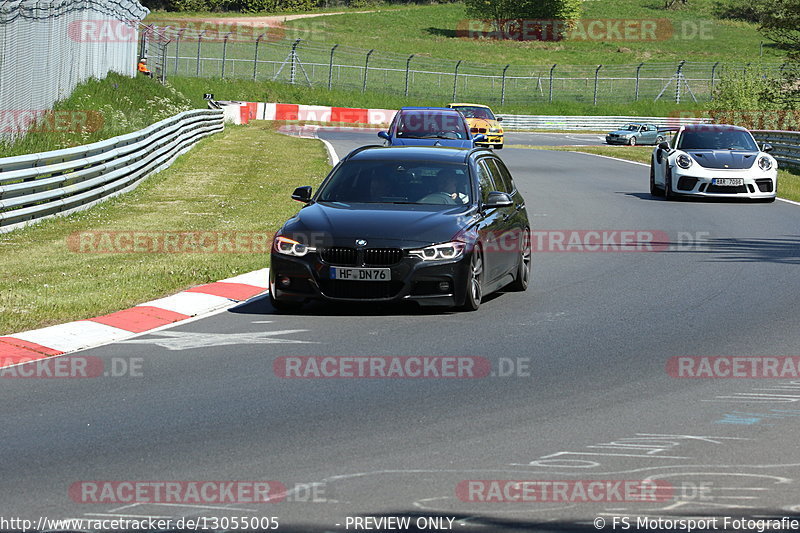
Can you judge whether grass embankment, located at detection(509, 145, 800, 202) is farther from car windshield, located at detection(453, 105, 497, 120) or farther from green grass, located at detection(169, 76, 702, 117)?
green grass, located at detection(169, 76, 702, 117)

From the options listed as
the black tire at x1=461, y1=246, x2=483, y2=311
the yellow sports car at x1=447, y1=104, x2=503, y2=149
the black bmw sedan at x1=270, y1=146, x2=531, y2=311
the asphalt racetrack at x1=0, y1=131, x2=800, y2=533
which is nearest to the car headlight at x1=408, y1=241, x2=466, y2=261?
the black bmw sedan at x1=270, y1=146, x2=531, y2=311

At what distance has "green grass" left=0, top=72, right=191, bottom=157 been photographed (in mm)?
22031

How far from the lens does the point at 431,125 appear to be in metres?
26.1

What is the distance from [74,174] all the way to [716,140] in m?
12.6

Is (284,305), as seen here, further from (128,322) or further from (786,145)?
(786,145)

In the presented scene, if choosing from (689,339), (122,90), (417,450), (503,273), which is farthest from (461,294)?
(122,90)

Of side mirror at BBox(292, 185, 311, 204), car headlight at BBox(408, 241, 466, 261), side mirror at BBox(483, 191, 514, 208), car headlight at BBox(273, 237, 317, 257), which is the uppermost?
side mirror at BBox(483, 191, 514, 208)

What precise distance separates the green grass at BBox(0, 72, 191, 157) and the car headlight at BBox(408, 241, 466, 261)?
35.2 ft

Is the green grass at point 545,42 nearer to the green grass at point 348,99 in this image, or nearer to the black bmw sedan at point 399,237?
the green grass at point 348,99

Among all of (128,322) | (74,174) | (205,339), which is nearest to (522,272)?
(205,339)

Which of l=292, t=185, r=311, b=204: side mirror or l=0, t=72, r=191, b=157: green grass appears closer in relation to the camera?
l=292, t=185, r=311, b=204: side mirror

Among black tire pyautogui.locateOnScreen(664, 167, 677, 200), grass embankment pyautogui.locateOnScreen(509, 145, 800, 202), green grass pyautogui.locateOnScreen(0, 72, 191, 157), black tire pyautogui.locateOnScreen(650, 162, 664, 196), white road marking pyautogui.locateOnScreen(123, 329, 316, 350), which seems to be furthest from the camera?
grass embankment pyautogui.locateOnScreen(509, 145, 800, 202)

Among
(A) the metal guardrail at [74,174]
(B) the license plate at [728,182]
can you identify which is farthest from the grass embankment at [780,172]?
(A) the metal guardrail at [74,174]

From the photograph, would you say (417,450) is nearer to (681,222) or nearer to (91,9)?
(681,222)
